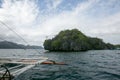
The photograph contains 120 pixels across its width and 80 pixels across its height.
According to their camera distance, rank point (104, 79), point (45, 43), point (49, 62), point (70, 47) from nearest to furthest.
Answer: point (104, 79), point (49, 62), point (70, 47), point (45, 43)

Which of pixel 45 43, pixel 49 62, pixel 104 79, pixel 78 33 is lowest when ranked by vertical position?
pixel 104 79

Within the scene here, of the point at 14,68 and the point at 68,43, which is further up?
the point at 68,43

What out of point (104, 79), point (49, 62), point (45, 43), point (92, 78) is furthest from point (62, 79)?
point (45, 43)

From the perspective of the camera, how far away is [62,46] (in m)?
174

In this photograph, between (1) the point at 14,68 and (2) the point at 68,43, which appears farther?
(2) the point at 68,43

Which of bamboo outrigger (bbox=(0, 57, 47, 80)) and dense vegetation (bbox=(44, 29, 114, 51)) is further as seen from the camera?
dense vegetation (bbox=(44, 29, 114, 51))

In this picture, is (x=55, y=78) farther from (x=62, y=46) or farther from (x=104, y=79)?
(x=62, y=46)

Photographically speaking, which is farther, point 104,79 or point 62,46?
point 62,46

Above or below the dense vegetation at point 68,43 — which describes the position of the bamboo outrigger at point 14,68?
below

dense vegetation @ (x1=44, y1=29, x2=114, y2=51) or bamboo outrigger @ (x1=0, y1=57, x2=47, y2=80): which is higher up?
dense vegetation @ (x1=44, y1=29, x2=114, y2=51)

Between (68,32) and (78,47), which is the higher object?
(68,32)

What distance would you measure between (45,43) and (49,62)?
162m

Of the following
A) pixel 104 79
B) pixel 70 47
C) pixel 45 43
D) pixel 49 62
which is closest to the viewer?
pixel 104 79

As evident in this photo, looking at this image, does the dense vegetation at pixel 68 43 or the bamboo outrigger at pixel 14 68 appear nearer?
the bamboo outrigger at pixel 14 68
